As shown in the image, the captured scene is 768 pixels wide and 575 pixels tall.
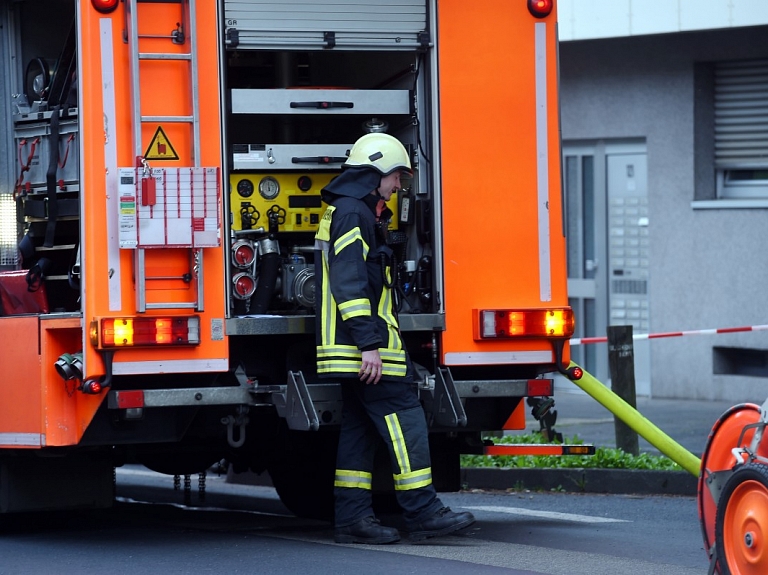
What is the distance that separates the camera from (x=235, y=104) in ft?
22.7

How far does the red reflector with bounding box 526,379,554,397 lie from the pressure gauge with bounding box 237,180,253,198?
1.58 metres

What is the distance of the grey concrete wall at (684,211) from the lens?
43.4 feet

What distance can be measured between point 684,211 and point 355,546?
7.73 metres

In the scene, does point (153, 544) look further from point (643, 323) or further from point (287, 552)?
point (643, 323)

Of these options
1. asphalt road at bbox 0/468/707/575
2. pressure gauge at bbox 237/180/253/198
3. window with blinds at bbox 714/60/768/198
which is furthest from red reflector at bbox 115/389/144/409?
window with blinds at bbox 714/60/768/198

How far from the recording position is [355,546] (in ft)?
22.2

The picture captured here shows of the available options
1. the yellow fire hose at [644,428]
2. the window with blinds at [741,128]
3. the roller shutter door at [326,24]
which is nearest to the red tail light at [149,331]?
the roller shutter door at [326,24]

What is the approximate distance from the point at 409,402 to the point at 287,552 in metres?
0.84

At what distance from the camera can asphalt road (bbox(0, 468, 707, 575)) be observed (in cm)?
628

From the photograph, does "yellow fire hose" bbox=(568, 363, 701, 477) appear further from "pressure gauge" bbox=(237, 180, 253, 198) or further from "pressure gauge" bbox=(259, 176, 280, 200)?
"pressure gauge" bbox=(237, 180, 253, 198)

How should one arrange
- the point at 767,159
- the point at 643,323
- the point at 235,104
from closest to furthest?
the point at 235,104, the point at 767,159, the point at 643,323

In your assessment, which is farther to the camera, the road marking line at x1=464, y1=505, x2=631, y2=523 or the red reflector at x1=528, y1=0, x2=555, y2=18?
the road marking line at x1=464, y1=505, x2=631, y2=523

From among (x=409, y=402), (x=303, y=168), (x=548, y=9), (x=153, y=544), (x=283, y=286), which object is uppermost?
(x=548, y=9)

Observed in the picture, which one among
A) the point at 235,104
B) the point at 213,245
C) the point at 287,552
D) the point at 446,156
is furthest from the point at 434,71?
the point at 287,552
